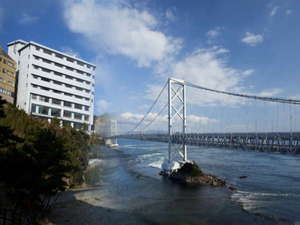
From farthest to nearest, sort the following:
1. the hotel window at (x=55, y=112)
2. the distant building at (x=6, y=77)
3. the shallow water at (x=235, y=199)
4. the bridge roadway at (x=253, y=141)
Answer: the hotel window at (x=55, y=112) < the distant building at (x=6, y=77) < the bridge roadway at (x=253, y=141) < the shallow water at (x=235, y=199)

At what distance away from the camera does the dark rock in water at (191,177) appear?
27219mm

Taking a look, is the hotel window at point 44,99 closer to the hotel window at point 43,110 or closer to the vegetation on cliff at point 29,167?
the hotel window at point 43,110

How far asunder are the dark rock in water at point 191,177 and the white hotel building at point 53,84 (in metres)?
25.2

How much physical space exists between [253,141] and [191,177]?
10768 millimetres

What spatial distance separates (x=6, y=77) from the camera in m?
36.7

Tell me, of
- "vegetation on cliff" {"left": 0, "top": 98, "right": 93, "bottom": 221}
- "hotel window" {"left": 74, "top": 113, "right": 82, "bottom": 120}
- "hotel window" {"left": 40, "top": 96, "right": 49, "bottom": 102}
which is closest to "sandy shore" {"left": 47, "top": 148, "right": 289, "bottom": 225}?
"vegetation on cliff" {"left": 0, "top": 98, "right": 93, "bottom": 221}

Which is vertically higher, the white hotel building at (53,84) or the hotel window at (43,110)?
the white hotel building at (53,84)

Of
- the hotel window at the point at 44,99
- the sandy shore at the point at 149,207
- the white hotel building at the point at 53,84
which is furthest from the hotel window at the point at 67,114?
the sandy shore at the point at 149,207

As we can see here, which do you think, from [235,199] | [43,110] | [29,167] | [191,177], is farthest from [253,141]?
[43,110]

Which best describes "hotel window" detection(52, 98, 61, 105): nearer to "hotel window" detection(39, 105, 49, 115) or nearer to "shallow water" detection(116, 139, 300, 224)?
"hotel window" detection(39, 105, 49, 115)

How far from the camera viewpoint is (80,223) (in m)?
13.7

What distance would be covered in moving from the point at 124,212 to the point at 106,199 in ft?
12.6

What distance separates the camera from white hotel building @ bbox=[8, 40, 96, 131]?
4119 cm

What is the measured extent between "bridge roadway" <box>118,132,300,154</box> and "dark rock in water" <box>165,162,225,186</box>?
4.40 m
